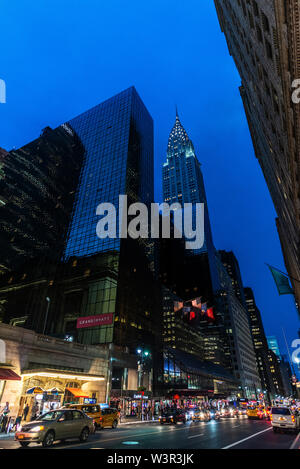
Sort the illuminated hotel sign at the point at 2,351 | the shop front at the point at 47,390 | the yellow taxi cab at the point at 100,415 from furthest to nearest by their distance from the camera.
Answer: the illuminated hotel sign at the point at 2,351 < the shop front at the point at 47,390 < the yellow taxi cab at the point at 100,415

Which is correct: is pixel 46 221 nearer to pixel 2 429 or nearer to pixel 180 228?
pixel 2 429

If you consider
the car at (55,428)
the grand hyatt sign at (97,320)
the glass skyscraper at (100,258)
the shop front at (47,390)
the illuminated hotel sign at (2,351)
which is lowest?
the car at (55,428)

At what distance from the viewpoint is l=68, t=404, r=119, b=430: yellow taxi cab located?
20875mm

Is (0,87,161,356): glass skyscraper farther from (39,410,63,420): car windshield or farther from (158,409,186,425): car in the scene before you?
(39,410,63,420): car windshield

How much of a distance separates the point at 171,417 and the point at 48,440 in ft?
62.4

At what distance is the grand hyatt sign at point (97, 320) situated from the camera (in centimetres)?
4861

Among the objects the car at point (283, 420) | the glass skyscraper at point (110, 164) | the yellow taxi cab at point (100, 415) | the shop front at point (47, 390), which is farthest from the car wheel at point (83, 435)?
the glass skyscraper at point (110, 164)

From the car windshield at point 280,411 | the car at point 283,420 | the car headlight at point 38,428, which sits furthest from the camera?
the car windshield at point 280,411

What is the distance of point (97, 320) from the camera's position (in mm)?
50062

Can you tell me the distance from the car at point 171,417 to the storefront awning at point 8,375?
15.0 m

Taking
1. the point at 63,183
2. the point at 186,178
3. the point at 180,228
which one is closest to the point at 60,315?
the point at 63,183

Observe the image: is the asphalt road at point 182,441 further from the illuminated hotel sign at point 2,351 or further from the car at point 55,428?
the illuminated hotel sign at point 2,351

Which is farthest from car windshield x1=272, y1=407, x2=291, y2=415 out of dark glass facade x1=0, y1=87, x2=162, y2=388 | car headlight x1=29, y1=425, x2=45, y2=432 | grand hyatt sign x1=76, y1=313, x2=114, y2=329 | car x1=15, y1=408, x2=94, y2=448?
dark glass facade x1=0, y1=87, x2=162, y2=388

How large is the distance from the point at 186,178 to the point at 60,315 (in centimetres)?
14258
